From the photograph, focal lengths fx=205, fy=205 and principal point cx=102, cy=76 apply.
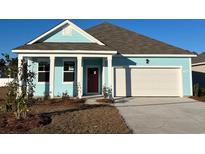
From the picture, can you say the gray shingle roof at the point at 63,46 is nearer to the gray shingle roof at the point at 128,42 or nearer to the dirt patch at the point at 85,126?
the gray shingle roof at the point at 128,42

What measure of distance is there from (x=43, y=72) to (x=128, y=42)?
754cm

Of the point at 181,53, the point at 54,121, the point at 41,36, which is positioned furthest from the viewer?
the point at 181,53

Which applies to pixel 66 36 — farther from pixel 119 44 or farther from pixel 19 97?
pixel 19 97

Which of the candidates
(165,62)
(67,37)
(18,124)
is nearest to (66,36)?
(67,37)

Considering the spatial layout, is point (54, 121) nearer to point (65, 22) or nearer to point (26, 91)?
point (26, 91)

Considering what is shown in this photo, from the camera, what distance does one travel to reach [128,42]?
17.7 m

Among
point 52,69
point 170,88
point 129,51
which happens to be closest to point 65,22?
point 52,69

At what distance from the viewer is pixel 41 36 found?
14734mm

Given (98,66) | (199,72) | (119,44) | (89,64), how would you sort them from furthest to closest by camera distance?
(199,72), (119,44), (98,66), (89,64)

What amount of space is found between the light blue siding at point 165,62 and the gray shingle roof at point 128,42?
54 cm

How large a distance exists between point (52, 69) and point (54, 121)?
6801mm

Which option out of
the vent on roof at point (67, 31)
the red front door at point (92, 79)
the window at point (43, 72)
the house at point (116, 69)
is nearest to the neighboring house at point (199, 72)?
the house at point (116, 69)

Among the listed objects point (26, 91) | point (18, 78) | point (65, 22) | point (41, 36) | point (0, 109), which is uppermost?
point (65, 22)
